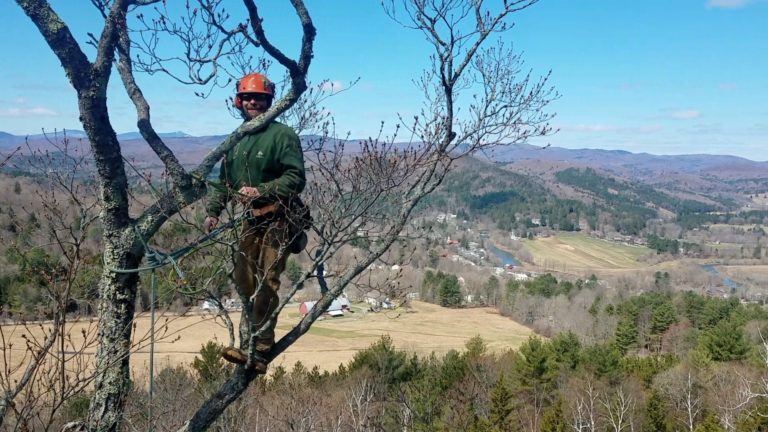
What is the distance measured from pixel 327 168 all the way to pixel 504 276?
240 feet

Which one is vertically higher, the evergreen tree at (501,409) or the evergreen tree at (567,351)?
the evergreen tree at (501,409)

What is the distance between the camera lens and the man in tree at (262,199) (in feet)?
11.6

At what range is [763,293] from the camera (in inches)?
2933

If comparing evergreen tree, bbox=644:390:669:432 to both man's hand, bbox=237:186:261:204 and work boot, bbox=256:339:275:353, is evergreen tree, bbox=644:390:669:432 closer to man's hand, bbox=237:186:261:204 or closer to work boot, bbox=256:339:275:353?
work boot, bbox=256:339:275:353

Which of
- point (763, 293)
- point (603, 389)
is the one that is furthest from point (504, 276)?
point (603, 389)

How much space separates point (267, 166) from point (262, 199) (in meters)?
0.23

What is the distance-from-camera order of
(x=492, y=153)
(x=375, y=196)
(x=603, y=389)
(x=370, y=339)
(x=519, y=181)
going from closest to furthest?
(x=375, y=196)
(x=492, y=153)
(x=603, y=389)
(x=370, y=339)
(x=519, y=181)

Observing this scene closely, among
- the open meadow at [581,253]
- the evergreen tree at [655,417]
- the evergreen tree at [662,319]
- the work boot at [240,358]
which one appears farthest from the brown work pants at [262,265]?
the open meadow at [581,253]

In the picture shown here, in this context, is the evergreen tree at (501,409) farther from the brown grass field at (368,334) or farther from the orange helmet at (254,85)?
the orange helmet at (254,85)

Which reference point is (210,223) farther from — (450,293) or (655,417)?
(450,293)

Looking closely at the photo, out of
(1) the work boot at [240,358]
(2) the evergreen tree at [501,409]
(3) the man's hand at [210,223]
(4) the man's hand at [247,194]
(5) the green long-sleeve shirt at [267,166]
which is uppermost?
(5) the green long-sleeve shirt at [267,166]

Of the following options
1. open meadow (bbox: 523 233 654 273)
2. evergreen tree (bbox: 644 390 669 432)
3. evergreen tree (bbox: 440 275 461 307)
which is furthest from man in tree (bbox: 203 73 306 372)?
open meadow (bbox: 523 233 654 273)

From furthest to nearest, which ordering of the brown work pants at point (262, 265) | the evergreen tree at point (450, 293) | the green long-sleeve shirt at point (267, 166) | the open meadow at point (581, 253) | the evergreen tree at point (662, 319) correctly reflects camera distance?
1. the open meadow at point (581, 253)
2. the evergreen tree at point (450, 293)
3. the evergreen tree at point (662, 319)
4. the brown work pants at point (262, 265)
5. the green long-sleeve shirt at point (267, 166)

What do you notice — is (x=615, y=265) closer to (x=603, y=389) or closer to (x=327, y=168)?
(x=603, y=389)
